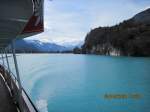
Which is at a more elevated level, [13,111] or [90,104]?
[13,111]

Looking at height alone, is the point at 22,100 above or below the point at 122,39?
below

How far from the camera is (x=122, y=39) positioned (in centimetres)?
9731

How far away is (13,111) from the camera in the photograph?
17.6 feet

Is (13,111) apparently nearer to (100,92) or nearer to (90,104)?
(90,104)

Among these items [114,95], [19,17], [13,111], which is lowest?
[114,95]

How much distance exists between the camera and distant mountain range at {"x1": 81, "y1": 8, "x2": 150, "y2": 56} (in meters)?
90.4

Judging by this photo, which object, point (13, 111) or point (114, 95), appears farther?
point (114, 95)

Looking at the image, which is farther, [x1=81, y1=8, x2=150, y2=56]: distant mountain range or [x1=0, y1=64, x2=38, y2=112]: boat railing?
[x1=81, y1=8, x2=150, y2=56]: distant mountain range

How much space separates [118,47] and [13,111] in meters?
99.4

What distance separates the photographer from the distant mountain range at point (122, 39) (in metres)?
90.4

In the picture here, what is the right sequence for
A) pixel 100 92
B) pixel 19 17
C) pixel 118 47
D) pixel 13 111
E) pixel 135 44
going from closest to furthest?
pixel 19 17
pixel 13 111
pixel 100 92
pixel 135 44
pixel 118 47

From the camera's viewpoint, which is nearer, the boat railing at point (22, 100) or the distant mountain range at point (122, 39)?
the boat railing at point (22, 100)

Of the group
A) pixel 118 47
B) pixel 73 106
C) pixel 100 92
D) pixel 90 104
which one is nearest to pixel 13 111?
pixel 73 106

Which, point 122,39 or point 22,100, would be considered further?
point 122,39
